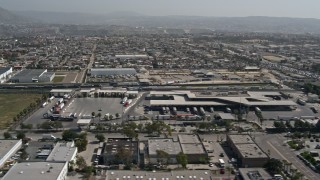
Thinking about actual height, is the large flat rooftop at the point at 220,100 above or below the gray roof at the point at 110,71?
above

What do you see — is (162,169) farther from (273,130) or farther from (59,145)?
(273,130)

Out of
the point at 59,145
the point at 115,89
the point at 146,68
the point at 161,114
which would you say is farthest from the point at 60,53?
the point at 59,145

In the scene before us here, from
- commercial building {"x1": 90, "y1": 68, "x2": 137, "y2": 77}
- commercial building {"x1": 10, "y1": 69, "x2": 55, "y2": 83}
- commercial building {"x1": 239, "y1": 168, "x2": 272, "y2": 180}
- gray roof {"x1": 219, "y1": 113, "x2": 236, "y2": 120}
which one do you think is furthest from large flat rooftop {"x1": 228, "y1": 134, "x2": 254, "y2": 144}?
commercial building {"x1": 10, "y1": 69, "x2": 55, "y2": 83}

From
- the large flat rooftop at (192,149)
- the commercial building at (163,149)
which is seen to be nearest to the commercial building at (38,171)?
the commercial building at (163,149)

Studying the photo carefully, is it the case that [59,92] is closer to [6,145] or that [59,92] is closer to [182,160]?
[6,145]

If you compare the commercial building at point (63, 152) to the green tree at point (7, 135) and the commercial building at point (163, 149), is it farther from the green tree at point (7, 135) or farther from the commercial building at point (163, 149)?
the commercial building at point (163, 149)
